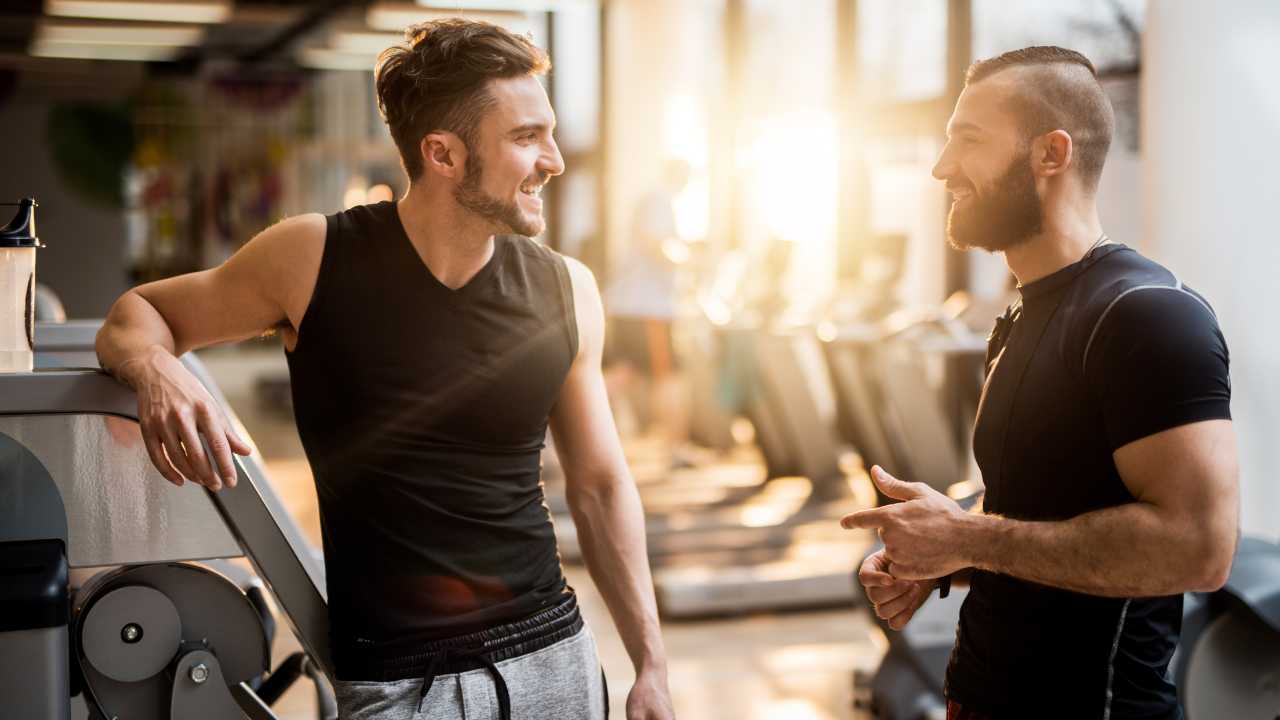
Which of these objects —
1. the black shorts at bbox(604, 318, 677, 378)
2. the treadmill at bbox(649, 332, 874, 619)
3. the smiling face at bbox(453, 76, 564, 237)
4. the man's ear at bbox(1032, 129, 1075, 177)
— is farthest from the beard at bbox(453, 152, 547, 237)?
the black shorts at bbox(604, 318, 677, 378)

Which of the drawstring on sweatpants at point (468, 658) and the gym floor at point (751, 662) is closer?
the drawstring on sweatpants at point (468, 658)

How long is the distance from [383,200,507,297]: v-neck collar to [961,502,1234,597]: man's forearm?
2.15 feet

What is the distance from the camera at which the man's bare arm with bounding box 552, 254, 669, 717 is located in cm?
161

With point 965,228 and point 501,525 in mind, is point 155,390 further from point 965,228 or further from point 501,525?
point 965,228

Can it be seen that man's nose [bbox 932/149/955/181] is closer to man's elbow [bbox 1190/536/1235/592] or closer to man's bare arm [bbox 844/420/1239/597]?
man's bare arm [bbox 844/420/1239/597]

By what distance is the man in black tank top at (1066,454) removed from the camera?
1.18 m

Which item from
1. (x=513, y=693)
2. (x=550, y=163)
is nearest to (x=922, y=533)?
(x=513, y=693)

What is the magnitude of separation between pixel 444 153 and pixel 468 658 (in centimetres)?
60

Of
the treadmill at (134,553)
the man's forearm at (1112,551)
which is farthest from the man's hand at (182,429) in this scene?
the man's forearm at (1112,551)

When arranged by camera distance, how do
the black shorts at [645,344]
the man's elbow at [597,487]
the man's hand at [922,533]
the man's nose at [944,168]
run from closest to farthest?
the man's hand at [922,533] < the man's nose at [944,168] < the man's elbow at [597,487] < the black shorts at [645,344]

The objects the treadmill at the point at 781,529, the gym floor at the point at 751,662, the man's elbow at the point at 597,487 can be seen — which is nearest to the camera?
the man's elbow at the point at 597,487

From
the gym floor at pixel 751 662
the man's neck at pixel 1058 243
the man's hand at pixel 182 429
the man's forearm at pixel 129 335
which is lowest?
the gym floor at pixel 751 662

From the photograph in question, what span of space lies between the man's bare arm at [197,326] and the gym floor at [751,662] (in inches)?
86.7

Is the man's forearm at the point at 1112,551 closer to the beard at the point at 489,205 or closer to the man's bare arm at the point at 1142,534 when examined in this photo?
the man's bare arm at the point at 1142,534
